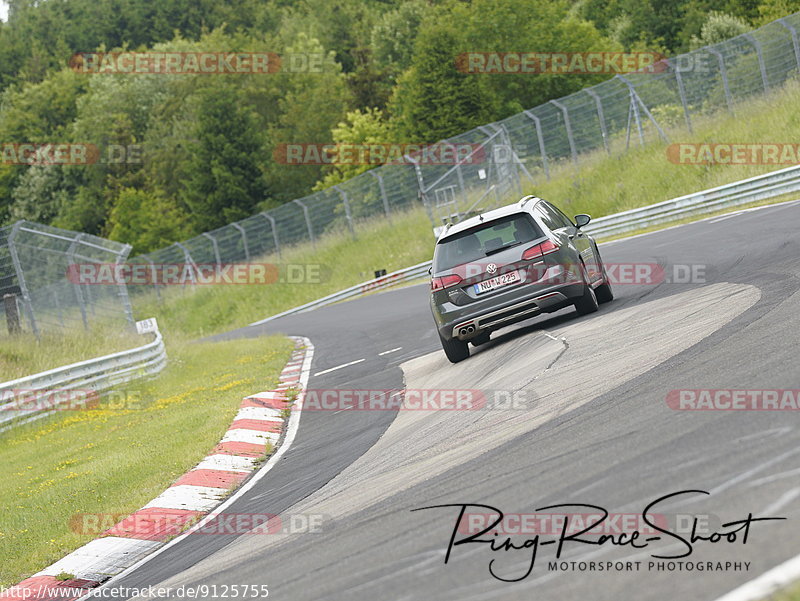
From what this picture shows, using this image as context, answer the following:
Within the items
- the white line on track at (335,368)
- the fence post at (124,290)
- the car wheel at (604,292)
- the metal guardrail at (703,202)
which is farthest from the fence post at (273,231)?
the car wheel at (604,292)

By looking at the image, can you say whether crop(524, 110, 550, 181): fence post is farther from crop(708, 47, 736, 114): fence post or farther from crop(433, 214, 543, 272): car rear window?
crop(433, 214, 543, 272): car rear window

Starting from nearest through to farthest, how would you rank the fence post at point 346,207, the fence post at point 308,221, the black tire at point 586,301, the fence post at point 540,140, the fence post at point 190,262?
the black tire at point 586,301
the fence post at point 540,140
the fence post at point 346,207
the fence post at point 308,221
the fence post at point 190,262

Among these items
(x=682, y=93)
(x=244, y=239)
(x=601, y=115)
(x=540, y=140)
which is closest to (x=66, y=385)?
(x=682, y=93)

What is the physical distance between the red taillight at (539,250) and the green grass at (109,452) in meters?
3.90

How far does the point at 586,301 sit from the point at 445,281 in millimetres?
1665

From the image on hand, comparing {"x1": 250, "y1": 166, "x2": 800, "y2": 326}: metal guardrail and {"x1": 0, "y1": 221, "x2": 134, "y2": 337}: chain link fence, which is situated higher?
{"x1": 0, "y1": 221, "x2": 134, "y2": 337}: chain link fence

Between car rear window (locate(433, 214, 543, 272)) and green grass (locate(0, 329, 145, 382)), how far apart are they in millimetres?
9221

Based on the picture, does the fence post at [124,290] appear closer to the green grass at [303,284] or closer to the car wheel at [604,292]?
the car wheel at [604,292]

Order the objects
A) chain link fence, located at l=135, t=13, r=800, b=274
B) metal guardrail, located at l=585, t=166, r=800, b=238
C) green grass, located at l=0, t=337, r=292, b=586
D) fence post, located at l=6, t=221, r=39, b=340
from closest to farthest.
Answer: green grass, located at l=0, t=337, r=292, b=586, fence post, located at l=6, t=221, r=39, b=340, metal guardrail, located at l=585, t=166, r=800, b=238, chain link fence, located at l=135, t=13, r=800, b=274

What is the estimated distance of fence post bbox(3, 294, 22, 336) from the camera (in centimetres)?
2106

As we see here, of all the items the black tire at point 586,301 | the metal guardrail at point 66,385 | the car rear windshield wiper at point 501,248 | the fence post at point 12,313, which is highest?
the car rear windshield wiper at point 501,248

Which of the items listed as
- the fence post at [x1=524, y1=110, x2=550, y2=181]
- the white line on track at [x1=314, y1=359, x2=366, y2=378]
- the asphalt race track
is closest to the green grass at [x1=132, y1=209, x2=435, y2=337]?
the fence post at [x1=524, y1=110, x2=550, y2=181]

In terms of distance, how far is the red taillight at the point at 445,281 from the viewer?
12.8m

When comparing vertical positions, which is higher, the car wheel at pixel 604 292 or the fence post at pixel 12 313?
the fence post at pixel 12 313
